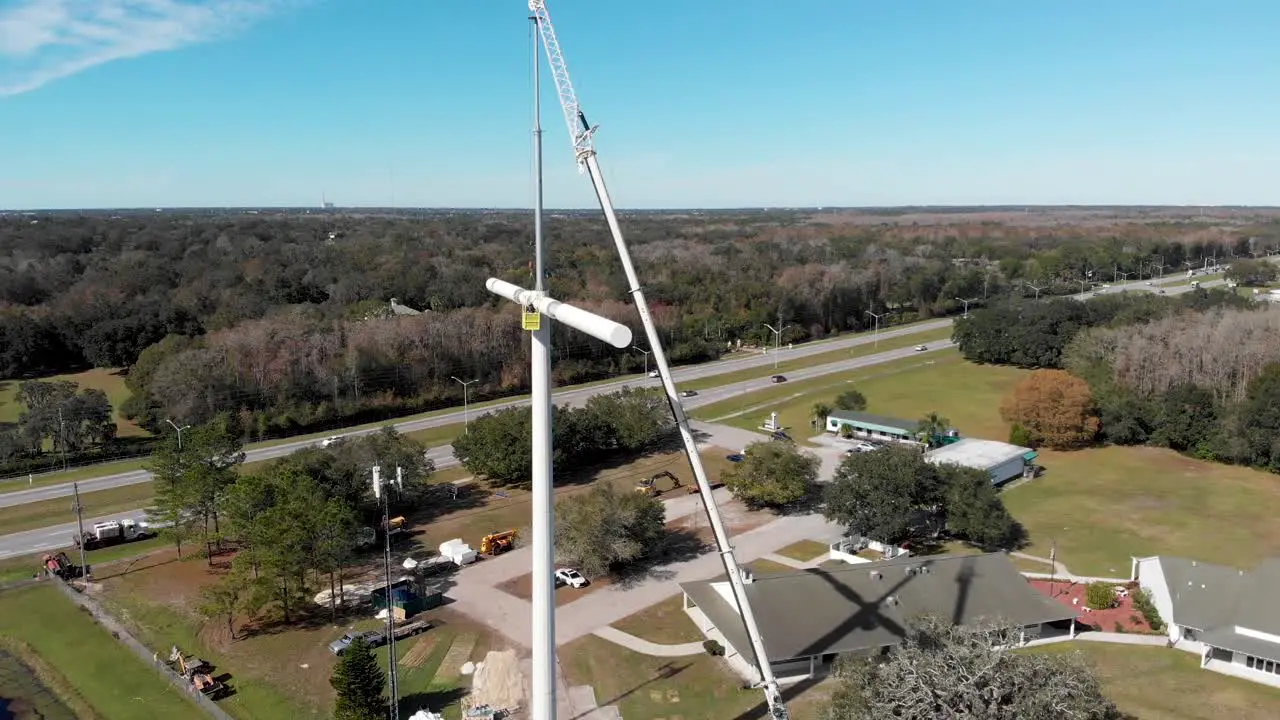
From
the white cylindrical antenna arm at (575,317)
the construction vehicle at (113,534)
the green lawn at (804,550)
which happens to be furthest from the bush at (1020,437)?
the construction vehicle at (113,534)

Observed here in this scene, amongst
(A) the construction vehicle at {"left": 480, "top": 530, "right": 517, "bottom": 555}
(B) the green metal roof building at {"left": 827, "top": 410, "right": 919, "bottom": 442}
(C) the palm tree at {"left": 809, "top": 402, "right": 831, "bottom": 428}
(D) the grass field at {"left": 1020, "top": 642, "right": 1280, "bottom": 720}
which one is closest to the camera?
(D) the grass field at {"left": 1020, "top": 642, "right": 1280, "bottom": 720}

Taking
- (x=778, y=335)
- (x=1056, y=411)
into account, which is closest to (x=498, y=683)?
(x=1056, y=411)

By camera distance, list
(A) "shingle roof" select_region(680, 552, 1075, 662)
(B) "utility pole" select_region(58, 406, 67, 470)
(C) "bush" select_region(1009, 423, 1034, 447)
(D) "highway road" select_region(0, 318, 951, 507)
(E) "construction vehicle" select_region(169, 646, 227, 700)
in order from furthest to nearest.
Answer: (C) "bush" select_region(1009, 423, 1034, 447) < (B) "utility pole" select_region(58, 406, 67, 470) < (D) "highway road" select_region(0, 318, 951, 507) < (A) "shingle roof" select_region(680, 552, 1075, 662) < (E) "construction vehicle" select_region(169, 646, 227, 700)

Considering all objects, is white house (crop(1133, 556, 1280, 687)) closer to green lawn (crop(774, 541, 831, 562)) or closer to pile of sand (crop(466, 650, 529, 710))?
green lawn (crop(774, 541, 831, 562))

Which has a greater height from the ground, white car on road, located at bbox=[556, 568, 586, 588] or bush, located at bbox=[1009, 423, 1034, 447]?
bush, located at bbox=[1009, 423, 1034, 447]

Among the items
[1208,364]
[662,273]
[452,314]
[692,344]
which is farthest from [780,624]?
[662,273]

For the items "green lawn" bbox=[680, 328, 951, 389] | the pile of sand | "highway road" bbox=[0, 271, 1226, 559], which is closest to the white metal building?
"highway road" bbox=[0, 271, 1226, 559]

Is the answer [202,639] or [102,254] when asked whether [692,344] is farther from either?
[102,254]

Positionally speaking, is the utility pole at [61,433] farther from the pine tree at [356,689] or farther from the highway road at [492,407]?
the pine tree at [356,689]
